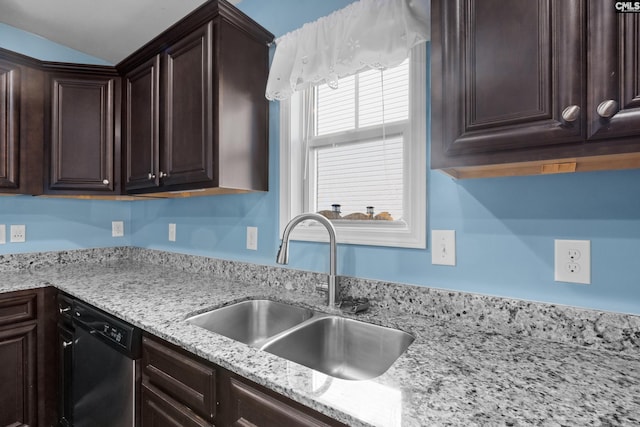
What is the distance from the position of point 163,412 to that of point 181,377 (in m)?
0.19

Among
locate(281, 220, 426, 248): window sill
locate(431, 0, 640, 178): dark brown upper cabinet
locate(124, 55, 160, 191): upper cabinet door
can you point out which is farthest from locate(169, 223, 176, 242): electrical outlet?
locate(431, 0, 640, 178): dark brown upper cabinet

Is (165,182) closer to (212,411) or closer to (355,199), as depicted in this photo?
(355,199)

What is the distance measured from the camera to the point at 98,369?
140 cm

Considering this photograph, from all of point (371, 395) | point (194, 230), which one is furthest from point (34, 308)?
point (371, 395)


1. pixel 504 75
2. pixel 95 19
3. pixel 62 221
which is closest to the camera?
pixel 504 75

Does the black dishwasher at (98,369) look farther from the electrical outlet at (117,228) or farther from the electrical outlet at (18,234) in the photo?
the electrical outlet at (117,228)

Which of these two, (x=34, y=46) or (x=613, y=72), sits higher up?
(x=34, y=46)

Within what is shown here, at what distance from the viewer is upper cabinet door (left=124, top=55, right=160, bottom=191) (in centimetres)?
183

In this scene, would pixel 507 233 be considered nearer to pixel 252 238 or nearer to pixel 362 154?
pixel 362 154

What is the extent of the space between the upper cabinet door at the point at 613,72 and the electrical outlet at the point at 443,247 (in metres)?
0.57

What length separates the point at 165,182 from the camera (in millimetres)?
1765

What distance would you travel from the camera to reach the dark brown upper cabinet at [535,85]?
0.66 metres

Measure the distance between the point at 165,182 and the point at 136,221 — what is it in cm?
119

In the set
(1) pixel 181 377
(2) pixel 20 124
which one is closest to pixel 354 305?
(1) pixel 181 377
